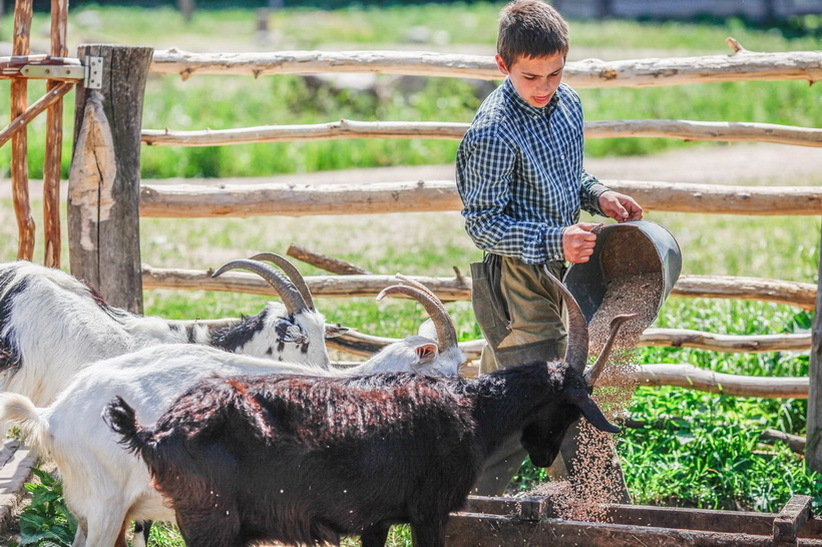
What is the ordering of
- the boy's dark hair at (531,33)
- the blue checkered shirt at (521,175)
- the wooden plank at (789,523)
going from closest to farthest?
the wooden plank at (789,523)
the boy's dark hair at (531,33)
the blue checkered shirt at (521,175)

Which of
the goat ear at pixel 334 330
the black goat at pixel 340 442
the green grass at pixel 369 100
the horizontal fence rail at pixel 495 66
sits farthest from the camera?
the green grass at pixel 369 100

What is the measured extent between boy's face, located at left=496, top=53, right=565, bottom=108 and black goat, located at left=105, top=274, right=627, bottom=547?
84 centimetres

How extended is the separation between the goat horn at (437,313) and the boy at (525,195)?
0.48 ft

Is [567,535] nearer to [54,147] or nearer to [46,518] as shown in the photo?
A: [46,518]

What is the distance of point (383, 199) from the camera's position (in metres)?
6.56

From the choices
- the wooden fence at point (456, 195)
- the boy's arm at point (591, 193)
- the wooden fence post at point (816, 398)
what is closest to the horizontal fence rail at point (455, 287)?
the wooden fence at point (456, 195)

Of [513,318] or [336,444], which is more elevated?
[513,318]

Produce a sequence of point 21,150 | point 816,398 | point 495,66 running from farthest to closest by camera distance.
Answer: point 495,66, point 21,150, point 816,398

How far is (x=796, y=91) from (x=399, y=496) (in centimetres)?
1617

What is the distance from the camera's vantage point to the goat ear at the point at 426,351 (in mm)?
4566

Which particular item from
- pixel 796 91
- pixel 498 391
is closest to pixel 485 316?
pixel 498 391

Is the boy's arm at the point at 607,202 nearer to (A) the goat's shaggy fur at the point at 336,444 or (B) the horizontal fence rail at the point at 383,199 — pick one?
(A) the goat's shaggy fur at the point at 336,444

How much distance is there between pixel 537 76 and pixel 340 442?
1.55m

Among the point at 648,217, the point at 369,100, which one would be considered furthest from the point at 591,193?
the point at 369,100
